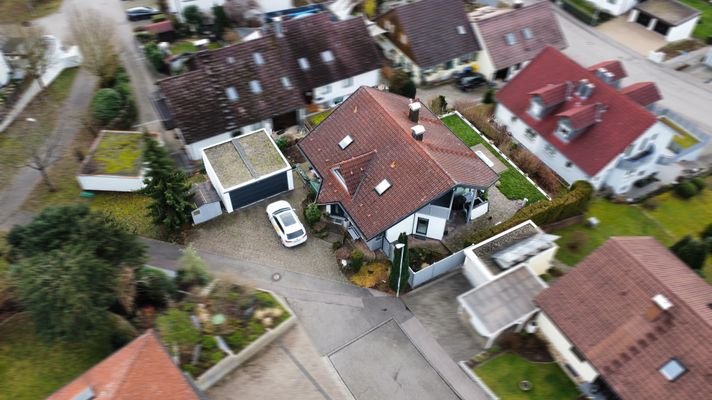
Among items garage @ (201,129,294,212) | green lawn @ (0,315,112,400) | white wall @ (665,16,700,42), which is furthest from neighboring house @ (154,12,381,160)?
white wall @ (665,16,700,42)

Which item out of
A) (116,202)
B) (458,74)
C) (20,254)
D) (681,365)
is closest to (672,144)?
(458,74)

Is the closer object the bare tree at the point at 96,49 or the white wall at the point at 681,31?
the bare tree at the point at 96,49

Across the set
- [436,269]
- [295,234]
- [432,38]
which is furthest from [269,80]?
[436,269]

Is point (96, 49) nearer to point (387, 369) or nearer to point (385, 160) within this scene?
point (385, 160)

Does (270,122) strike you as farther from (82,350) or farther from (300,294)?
(82,350)

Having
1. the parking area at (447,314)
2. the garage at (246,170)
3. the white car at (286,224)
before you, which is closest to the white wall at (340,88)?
the garage at (246,170)

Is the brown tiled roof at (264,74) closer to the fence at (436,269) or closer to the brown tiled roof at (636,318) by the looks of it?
the fence at (436,269)

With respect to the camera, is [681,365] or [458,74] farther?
[458,74]
